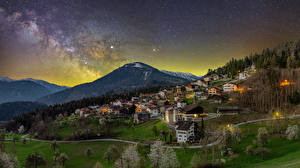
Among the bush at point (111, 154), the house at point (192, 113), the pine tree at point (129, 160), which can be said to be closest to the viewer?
the pine tree at point (129, 160)

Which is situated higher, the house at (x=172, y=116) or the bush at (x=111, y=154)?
the house at (x=172, y=116)

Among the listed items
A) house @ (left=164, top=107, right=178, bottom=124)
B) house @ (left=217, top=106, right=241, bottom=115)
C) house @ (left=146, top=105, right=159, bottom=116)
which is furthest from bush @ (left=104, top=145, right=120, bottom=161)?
house @ (left=146, top=105, right=159, bottom=116)

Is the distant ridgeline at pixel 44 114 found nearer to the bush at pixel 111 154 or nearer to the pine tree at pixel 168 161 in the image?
the bush at pixel 111 154

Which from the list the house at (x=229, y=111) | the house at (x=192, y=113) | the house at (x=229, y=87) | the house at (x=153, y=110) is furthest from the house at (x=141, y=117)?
the house at (x=229, y=87)

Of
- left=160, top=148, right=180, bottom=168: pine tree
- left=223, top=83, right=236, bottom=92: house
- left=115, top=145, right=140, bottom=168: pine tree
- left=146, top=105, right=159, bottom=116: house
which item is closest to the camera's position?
left=160, top=148, right=180, bottom=168: pine tree

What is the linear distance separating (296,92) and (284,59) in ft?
184

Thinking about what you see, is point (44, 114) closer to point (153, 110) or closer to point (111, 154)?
point (153, 110)

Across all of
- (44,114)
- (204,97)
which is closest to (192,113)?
(204,97)

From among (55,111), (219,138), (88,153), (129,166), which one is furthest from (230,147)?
(55,111)

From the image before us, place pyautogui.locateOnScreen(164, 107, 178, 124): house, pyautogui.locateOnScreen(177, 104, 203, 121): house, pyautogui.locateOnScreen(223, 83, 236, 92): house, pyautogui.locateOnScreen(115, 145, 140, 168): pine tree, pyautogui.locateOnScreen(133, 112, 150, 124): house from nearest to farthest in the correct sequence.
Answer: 1. pyautogui.locateOnScreen(115, 145, 140, 168): pine tree
2. pyautogui.locateOnScreen(177, 104, 203, 121): house
3. pyautogui.locateOnScreen(164, 107, 178, 124): house
4. pyautogui.locateOnScreen(133, 112, 150, 124): house
5. pyautogui.locateOnScreen(223, 83, 236, 92): house

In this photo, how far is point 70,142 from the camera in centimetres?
9556

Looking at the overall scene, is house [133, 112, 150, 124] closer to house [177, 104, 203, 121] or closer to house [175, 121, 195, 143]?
house [177, 104, 203, 121]

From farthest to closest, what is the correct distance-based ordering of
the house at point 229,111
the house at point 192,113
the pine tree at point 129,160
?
the house at point 192,113 < the house at point 229,111 < the pine tree at point 129,160

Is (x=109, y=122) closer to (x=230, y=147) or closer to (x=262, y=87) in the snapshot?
(x=230, y=147)
